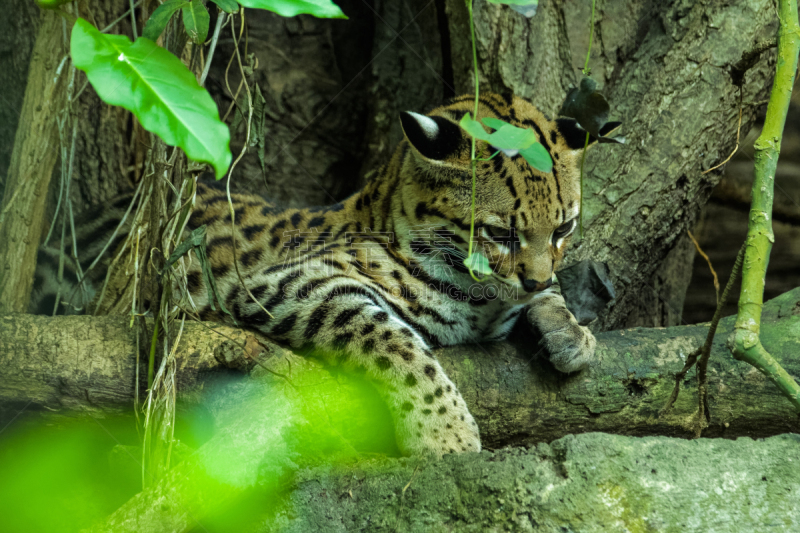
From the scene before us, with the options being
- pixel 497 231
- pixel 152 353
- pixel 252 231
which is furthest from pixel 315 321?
pixel 252 231

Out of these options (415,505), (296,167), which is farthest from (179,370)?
(296,167)

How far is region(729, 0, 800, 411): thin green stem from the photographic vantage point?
175 centimetres

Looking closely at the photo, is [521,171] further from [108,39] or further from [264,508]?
[108,39]

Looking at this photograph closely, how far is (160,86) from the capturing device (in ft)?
4.05

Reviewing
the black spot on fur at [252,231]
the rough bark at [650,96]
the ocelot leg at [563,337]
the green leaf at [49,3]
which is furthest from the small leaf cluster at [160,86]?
the rough bark at [650,96]

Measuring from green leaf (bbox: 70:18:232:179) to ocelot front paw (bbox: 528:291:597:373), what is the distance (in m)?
1.90

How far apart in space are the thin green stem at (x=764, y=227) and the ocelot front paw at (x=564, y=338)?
94cm

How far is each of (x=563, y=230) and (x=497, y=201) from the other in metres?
0.43

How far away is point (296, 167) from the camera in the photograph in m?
5.02

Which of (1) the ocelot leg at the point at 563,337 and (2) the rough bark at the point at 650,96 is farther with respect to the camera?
Result: (2) the rough bark at the point at 650,96

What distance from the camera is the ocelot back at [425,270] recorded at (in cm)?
256

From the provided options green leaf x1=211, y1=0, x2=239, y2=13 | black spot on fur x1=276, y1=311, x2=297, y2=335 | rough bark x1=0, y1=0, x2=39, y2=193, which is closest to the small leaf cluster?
green leaf x1=211, y1=0, x2=239, y2=13

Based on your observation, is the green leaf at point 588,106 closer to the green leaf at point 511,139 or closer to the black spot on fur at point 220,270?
the green leaf at point 511,139

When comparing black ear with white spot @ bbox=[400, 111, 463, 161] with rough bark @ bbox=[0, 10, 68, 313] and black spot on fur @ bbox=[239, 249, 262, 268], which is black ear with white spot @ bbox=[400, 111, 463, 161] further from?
rough bark @ bbox=[0, 10, 68, 313]
